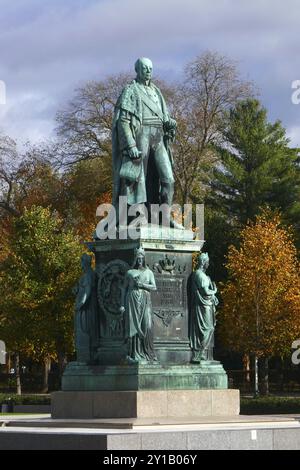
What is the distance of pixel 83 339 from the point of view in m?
23.6

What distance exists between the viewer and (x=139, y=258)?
22.9 m

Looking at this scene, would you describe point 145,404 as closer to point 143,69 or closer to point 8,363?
point 143,69

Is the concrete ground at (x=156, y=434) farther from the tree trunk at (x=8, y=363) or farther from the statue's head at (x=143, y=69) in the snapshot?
the tree trunk at (x=8, y=363)

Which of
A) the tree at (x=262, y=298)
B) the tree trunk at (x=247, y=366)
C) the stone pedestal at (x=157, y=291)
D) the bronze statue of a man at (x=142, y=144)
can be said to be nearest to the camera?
the stone pedestal at (x=157, y=291)

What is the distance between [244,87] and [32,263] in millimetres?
15995

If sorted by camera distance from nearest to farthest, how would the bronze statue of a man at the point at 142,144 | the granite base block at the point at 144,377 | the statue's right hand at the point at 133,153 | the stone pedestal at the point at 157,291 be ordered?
the granite base block at the point at 144,377 < the stone pedestal at the point at 157,291 < the statue's right hand at the point at 133,153 < the bronze statue of a man at the point at 142,144

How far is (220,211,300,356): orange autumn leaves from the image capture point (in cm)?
5462

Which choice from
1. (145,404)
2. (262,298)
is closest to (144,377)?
(145,404)

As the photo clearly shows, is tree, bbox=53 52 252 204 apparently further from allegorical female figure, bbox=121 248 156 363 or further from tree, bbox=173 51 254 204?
allegorical female figure, bbox=121 248 156 363

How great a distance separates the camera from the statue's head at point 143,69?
24.4 meters

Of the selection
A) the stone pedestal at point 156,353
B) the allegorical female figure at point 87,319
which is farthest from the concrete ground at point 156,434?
the allegorical female figure at point 87,319

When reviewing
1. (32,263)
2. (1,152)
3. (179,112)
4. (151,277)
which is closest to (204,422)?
(151,277)

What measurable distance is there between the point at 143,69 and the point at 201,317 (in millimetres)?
4579
